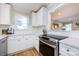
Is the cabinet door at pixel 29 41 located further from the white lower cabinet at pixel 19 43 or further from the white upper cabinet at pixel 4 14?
the white upper cabinet at pixel 4 14

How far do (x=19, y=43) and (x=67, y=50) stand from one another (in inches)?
57.3

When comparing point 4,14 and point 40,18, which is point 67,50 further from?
point 4,14

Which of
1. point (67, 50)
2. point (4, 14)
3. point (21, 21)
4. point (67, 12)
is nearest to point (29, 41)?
point (21, 21)

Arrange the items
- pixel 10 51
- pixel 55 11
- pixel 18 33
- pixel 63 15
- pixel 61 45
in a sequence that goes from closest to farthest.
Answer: pixel 61 45
pixel 63 15
pixel 55 11
pixel 10 51
pixel 18 33

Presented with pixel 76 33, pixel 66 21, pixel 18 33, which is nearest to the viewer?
pixel 76 33

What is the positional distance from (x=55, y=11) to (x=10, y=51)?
4.80 feet

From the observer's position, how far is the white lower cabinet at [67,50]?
0.93 metres

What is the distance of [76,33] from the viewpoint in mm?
1330

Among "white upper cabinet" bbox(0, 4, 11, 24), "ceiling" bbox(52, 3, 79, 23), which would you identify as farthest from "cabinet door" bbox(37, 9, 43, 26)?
"white upper cabinet" bbox(0, 4, 11, 24)

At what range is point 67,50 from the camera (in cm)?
104

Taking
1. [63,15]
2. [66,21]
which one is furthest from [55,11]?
[66,21]

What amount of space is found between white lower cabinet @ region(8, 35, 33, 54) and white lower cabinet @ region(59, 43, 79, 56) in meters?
1.22

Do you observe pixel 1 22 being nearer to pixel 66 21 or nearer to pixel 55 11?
pixel 55 11

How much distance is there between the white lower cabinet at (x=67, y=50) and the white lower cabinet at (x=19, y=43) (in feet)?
4.02
